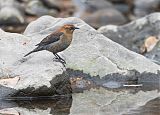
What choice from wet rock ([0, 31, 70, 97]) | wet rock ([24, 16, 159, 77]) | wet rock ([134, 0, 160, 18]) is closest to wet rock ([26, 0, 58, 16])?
wet rock ([134, 0, 160, 18])

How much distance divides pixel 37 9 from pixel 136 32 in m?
12.7

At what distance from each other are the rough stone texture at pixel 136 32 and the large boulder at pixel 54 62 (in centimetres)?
408

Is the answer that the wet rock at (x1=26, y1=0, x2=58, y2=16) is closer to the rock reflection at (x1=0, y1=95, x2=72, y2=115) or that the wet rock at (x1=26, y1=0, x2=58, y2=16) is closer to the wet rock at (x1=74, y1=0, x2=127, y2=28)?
the wet rock at (x1=74, y1=0, x2=127, y2=28)

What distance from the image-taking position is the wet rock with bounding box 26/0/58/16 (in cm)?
2789

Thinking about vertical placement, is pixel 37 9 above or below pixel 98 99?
above

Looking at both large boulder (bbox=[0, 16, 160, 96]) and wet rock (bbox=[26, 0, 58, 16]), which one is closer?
large boulder (bbox=[0, 16, 160, 96])

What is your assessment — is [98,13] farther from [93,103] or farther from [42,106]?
[42,106]

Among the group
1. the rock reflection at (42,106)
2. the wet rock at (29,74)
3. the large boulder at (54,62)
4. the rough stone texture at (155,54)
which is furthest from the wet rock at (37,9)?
the rock reflection at (42,106)

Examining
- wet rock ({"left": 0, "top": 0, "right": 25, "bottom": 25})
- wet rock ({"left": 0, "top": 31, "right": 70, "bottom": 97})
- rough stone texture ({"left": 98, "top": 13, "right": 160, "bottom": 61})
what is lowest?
wet rock ({"left": 0, "top": 31, "right": 70, "bottom": 97})

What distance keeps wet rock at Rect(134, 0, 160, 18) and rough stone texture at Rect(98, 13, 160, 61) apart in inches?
486

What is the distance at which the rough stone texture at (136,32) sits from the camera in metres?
16.0

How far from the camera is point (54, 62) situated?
10.1 meters

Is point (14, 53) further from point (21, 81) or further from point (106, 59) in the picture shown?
point (106, 59)

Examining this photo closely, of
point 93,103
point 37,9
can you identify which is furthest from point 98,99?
point 37,9
